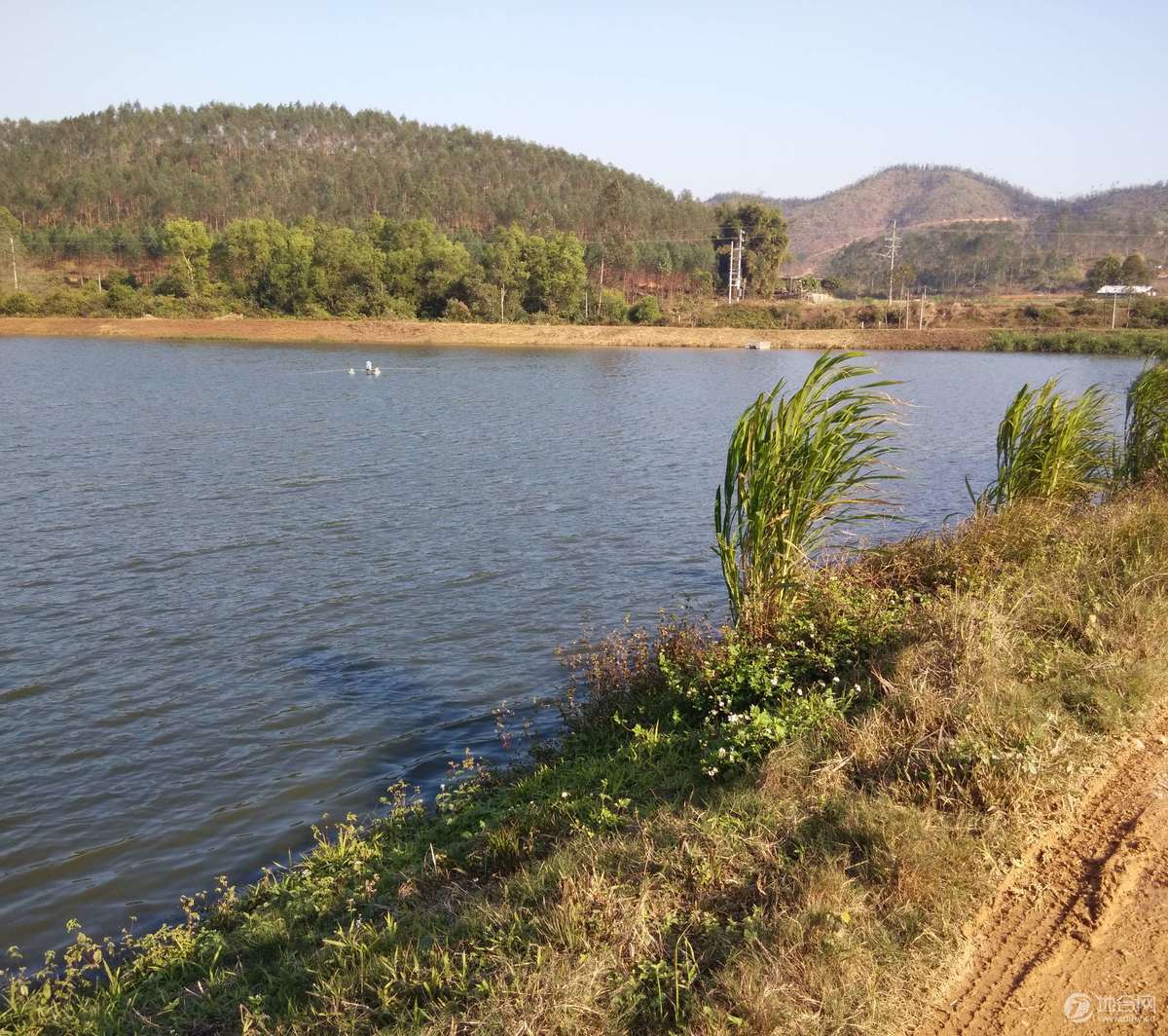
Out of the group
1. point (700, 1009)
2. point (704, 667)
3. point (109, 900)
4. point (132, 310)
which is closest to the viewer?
point (700, 1009)

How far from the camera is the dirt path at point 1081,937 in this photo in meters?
3.65

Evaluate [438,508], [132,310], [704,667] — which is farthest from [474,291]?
[704,667]

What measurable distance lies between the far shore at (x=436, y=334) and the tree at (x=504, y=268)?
813 cm

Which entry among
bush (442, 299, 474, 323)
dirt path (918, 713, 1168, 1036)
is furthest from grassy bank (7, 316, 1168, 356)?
dirt path (918, 713, 1168, 1036)

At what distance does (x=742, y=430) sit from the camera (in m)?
8.10

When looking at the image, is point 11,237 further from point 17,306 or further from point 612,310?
point 612,310

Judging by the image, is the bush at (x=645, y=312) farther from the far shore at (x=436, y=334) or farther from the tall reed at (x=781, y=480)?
the tall reed at (x=781, y=480)

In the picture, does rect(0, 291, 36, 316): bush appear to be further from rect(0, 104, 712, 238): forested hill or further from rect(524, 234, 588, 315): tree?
rect(0, 104, 712, 238): forested hill

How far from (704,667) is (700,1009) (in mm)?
3833

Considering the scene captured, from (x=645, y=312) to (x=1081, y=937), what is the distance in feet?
330

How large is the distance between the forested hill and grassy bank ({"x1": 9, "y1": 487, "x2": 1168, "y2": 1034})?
396ft

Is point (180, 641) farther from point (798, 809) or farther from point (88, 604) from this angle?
point (798, 809)

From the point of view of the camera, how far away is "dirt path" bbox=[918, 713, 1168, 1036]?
365cm

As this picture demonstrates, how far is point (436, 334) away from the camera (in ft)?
281
